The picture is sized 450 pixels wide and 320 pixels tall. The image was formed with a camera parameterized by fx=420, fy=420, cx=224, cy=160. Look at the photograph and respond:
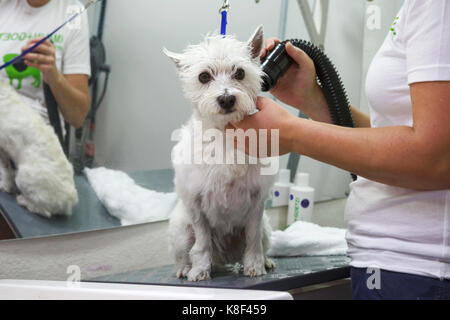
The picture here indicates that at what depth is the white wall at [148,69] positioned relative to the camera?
113 cm

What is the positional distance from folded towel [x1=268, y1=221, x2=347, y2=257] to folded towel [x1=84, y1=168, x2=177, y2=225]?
1.13 ft

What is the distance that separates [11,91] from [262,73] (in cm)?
59

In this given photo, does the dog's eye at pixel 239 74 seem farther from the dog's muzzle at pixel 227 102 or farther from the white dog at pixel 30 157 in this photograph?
the white dog at pixel 30 157

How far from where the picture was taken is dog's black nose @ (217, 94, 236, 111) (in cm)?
81

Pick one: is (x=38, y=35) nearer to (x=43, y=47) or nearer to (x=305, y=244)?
(x=43, y=47)

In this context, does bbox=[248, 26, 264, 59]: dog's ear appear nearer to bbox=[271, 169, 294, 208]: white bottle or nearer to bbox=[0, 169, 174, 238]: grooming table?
bbox=[0, 169, 174, 238]: grooming table

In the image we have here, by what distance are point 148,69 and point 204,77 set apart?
1.28ft

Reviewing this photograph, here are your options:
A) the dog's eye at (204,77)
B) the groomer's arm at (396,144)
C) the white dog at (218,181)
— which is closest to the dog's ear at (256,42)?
the white dog at (218,181)

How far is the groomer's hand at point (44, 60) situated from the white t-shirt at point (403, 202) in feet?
2.39

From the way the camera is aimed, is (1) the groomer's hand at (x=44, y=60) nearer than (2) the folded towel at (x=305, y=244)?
Yes

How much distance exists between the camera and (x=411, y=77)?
0.55 m

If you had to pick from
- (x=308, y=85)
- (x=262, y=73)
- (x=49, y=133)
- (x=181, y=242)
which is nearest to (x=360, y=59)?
(x=308, y=85)

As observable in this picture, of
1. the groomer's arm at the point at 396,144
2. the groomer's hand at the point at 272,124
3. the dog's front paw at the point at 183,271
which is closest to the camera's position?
the groomer's arm at the point at 396,144
